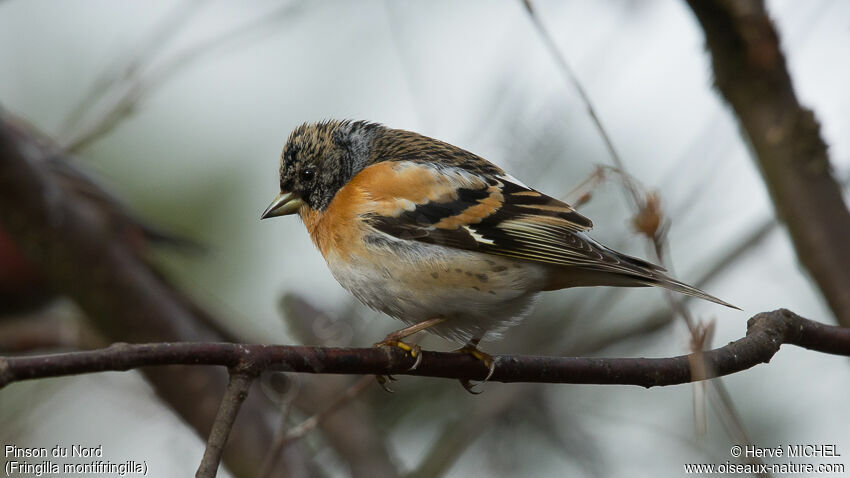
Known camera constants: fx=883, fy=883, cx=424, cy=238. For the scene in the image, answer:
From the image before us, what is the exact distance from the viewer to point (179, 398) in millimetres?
4793

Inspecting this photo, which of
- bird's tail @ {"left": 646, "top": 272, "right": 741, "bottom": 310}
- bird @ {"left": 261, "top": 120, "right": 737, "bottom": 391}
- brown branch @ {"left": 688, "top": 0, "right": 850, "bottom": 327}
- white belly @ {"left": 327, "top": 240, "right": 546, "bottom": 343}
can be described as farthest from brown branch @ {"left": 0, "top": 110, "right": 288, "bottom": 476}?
brown branch @ {"left": 688, "top": 0, "right": 850, "bottom": 327}

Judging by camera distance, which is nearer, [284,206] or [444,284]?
[444,284]

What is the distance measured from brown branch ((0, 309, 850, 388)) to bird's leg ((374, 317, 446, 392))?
31mm

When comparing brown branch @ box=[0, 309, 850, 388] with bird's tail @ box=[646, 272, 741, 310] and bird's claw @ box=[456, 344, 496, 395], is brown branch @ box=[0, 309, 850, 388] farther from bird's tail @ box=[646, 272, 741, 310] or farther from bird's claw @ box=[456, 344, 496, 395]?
bird's tail @ box=[646, 272, 741, 310]

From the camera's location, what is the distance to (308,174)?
3988mm

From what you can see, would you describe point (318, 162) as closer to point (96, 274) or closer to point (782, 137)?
point (96, 274)

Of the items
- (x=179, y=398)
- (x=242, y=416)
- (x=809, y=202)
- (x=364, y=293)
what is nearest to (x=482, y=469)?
(x=242, y=416)

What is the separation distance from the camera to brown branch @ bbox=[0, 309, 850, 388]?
212 cm

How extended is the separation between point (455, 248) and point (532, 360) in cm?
84

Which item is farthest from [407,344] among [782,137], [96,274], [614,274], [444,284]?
[96,274]

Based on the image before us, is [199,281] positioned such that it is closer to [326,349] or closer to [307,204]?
[307,204]

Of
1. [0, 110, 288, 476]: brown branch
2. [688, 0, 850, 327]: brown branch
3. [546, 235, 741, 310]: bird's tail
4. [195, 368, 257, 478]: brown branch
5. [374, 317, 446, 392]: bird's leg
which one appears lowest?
[0, 110, 288, 476]: brown branch

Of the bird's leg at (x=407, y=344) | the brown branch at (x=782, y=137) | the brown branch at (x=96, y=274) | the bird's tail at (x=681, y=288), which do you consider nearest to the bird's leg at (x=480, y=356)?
the bird's leg at (x=407, y=344)

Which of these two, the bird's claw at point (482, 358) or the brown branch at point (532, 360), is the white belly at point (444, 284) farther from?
the brown branch at point (532, 360)
